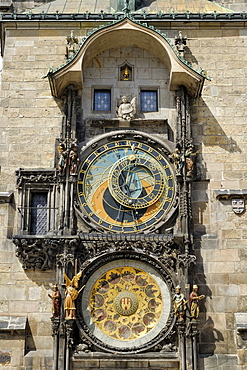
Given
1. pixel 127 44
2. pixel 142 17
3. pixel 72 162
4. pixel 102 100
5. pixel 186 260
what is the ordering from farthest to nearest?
pixel 142 17
pixel 127 44
pixel 102 100
pixel 72 162
pixel 186 260

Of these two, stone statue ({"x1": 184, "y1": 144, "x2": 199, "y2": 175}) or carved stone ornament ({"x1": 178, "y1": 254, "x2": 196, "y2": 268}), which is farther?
stone statue ({"x1": 184, "y1": 144, "x2": 199, "y2": 175})

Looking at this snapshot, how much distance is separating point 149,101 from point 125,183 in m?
2.09

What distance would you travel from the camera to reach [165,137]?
15469 mm

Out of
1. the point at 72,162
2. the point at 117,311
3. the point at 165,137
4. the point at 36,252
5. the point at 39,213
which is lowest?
the point at 117,311

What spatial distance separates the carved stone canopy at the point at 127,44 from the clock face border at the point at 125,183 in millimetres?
1429

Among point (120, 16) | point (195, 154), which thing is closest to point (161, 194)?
point (195, 154)

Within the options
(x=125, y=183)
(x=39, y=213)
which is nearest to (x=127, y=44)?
(x=125, y=183)

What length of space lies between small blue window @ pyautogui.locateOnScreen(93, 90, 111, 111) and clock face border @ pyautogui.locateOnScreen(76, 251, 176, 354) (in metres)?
3.44

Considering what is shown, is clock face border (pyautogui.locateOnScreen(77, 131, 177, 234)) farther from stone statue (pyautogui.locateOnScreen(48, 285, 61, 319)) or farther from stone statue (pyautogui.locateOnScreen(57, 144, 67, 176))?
stone statue (pyautogui.locateOnScreen(48, 285, 61, 319))

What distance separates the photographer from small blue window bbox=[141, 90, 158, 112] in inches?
624

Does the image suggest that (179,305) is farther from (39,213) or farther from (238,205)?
(39,213)

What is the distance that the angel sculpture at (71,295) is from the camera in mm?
13797

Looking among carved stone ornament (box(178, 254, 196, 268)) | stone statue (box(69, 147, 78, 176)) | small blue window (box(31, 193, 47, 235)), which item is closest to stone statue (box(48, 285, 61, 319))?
small blue window (box(31, 193, 47, 235))

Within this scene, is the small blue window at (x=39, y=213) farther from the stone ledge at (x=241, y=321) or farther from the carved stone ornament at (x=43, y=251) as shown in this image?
the stone ledge at (x=241, y=321)
